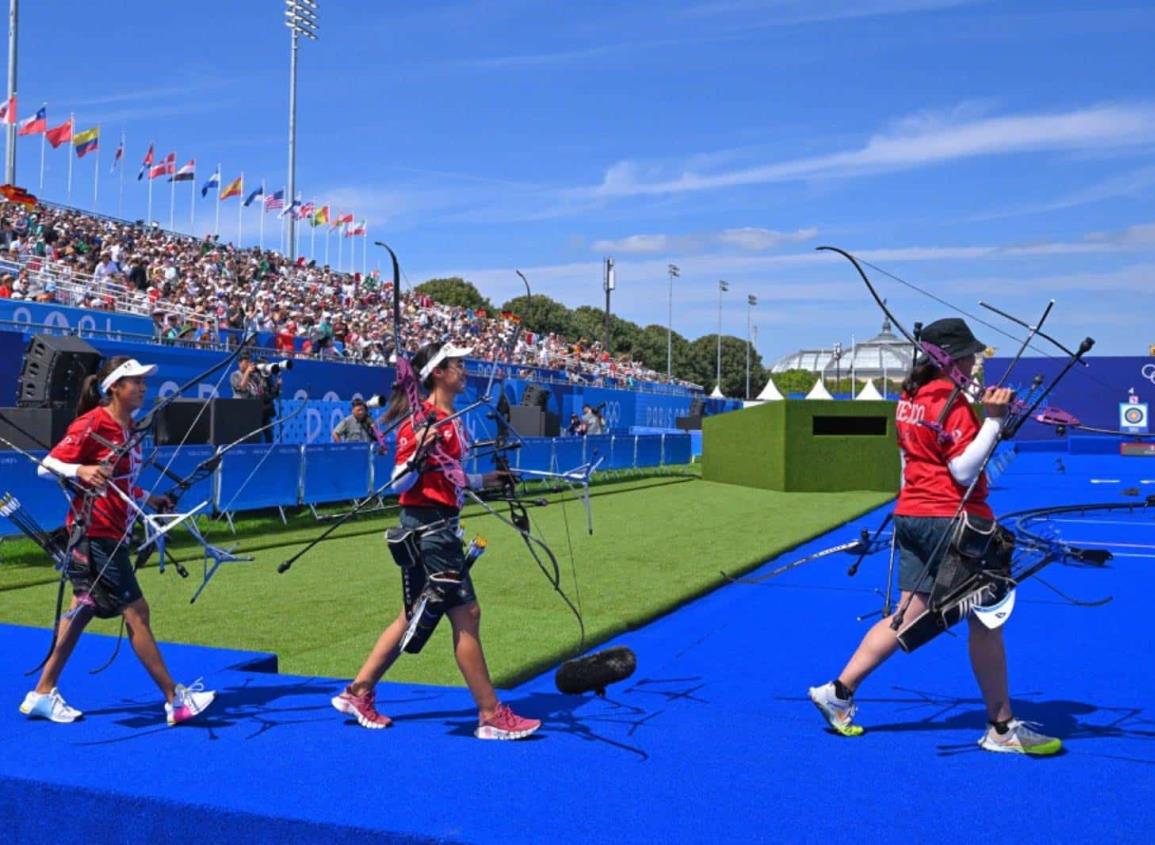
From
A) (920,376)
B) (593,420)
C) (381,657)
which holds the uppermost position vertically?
(920,376)

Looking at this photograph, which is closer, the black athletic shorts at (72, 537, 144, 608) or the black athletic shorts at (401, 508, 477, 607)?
the black athletic shorts at (401, 508, 477, 607)

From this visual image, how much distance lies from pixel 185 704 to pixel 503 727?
1.43 meters

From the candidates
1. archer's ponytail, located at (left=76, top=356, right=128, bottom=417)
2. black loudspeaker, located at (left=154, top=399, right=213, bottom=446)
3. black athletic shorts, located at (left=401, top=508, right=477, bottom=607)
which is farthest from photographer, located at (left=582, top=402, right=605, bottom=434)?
black athletic shorts, located at (left=401, top=508, right=477, bottom=607)

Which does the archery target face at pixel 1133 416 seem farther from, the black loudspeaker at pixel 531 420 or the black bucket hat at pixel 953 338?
the black bucket hat at pixel 953 338

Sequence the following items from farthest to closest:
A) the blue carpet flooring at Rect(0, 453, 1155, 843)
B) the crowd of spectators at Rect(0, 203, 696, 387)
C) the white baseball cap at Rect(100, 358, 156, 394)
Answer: the crowd of spectators at Rect(0, 203, 696, 387) → the white baseball cap at Rect(100, 358, 156, 394) → the blue carpet flooring at Rect(0, 453, 1155, 843)

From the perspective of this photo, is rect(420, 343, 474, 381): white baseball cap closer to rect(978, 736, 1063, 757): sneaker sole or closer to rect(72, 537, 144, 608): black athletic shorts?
rect(72, 537, 144, 608): black athletic shorts

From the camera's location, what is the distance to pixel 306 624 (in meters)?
8.91

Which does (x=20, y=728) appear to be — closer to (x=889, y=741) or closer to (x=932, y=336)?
(x=889, y=741)

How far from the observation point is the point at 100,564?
5.34 metres

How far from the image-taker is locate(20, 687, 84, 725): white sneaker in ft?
17.1

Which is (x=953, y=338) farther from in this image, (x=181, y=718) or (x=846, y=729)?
(x=181, y=718)

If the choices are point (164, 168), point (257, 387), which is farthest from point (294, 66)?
point (257, 387)

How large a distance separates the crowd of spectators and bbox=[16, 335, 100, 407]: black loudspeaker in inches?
92.3

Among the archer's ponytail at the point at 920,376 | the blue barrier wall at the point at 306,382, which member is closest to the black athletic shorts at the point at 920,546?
the archer's ponytail at the point at 920,376
